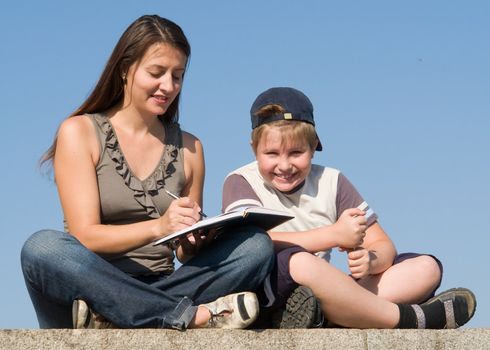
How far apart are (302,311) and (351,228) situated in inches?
18.7

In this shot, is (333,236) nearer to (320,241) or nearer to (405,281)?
(320,241)

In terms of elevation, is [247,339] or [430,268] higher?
[430,268]

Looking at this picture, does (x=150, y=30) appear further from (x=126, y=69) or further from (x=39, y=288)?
(x=39, y=288)

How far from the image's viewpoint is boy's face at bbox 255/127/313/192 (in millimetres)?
5102

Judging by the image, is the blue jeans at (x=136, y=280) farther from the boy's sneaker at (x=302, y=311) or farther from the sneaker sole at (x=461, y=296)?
the sneaker sole at (x=461, y=296)

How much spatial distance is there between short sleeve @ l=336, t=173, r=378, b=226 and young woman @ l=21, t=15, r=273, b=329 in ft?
A: 2.42

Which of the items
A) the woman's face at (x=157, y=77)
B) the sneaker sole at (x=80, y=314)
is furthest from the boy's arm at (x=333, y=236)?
the sneaker sole at (x=80, y=314)

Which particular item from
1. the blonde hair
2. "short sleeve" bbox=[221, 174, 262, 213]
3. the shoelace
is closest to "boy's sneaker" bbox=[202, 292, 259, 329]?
the shoelace

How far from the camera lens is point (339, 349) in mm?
4527

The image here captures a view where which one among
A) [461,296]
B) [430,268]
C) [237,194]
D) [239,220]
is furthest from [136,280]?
[461,296]

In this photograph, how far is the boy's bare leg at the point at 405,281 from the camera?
5.12 m

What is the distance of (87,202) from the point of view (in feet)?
15.7

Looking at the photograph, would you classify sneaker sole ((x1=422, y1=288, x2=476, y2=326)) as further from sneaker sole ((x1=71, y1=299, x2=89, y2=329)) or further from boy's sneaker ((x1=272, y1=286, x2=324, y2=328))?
sneaker sole ((x1=71, y1=299, x2=89, y2=329))

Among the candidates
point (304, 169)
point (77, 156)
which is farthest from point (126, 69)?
point (304, 169)
